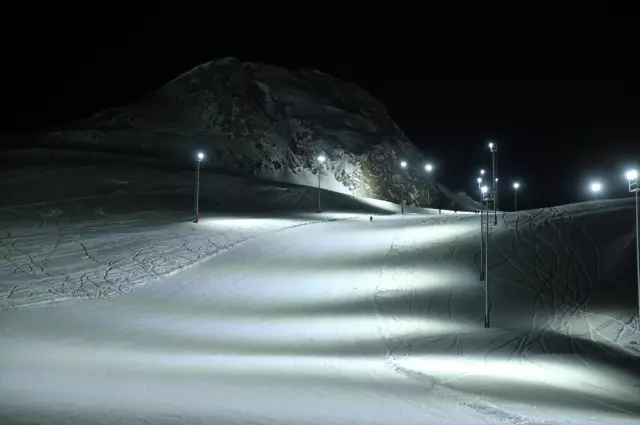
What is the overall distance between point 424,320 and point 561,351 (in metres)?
4.21

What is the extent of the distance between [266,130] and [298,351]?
65.8 m

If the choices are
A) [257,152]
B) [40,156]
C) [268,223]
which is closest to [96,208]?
[268,223]

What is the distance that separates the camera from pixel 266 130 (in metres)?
79.6

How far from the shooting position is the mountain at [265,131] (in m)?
68.8

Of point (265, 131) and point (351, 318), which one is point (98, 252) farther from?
point (265, 131)

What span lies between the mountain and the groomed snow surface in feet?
106

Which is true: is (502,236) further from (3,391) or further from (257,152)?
(257,152)

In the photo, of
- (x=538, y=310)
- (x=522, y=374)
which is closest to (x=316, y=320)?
(x=522, y=374)

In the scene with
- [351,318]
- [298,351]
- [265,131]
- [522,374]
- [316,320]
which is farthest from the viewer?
[265,131]

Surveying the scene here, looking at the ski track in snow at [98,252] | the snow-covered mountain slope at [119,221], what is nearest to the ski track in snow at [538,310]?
the ski track in snow at [98,252]

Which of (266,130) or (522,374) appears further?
(266,130)

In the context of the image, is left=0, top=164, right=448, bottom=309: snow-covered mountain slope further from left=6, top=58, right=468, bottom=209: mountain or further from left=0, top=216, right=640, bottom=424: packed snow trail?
left=6, top=58, right=468, bottom=209: mountain

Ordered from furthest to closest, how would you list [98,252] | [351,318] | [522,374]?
[98,252] → [351,318] → [522,374]

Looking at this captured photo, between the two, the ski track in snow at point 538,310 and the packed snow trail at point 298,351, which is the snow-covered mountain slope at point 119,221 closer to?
the packed snow trail at point 298,351
